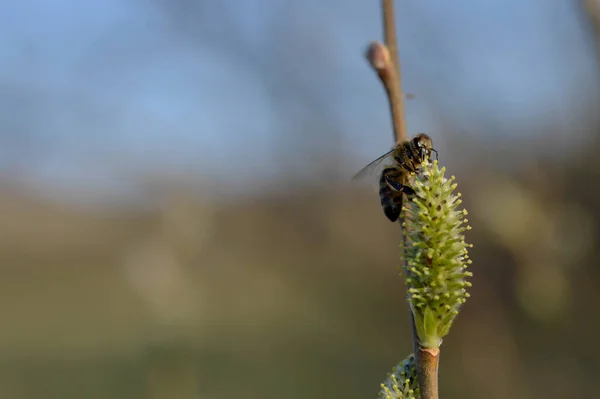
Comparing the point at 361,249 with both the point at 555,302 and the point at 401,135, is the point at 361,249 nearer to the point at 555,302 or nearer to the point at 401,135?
the point at 555,302

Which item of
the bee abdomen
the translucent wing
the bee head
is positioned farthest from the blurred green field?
the bee head

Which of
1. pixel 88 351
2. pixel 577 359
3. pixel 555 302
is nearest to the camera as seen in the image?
pixel 555 302

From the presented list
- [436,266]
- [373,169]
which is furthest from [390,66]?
[373,169]

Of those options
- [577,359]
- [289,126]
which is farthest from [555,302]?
[577,359]

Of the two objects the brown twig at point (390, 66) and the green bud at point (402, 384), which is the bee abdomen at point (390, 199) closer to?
the brown twig at point (390, 66)

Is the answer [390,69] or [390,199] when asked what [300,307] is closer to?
[390,199]

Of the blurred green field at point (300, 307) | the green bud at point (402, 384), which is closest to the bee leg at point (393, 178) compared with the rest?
the green bud at point (402, 384)

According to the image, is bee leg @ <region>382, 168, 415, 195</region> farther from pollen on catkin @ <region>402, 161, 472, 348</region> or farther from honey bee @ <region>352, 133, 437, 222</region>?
pollen on catkin @ <region>402, 161, 472, 348</region>
